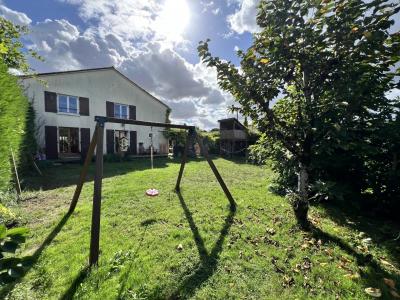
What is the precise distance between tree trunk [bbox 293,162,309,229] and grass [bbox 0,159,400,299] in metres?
0.21

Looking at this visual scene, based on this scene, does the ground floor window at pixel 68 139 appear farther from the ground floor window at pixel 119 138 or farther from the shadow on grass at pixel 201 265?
the shadow on grass at pixel 201 265

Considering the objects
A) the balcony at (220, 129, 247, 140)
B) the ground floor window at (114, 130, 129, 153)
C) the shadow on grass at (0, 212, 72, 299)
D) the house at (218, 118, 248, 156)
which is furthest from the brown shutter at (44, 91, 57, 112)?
the balcony at (220, 129, 247, 140)

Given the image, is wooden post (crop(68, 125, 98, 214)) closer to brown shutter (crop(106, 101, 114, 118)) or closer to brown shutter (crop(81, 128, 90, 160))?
brown shutter (crop(81, 128, 90, 160))

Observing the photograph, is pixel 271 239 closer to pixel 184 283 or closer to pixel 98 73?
pixel 184 283

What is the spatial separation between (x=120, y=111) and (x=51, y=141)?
22.0ft

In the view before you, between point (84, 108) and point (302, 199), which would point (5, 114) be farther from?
point (84, 108)

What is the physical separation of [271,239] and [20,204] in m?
7.15

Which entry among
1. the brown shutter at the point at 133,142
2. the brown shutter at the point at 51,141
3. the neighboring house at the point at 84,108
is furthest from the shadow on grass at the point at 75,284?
the brown shutter at the point at 133,142

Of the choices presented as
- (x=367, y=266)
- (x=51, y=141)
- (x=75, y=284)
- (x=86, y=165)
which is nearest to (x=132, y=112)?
(x=51, y=141)

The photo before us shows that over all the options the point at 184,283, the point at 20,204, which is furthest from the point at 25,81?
the point at 184,283

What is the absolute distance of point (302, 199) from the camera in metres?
5.35

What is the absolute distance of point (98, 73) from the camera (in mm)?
20438

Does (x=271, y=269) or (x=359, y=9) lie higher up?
(x=359, y=9)

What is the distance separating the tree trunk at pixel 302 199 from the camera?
5289 mm
